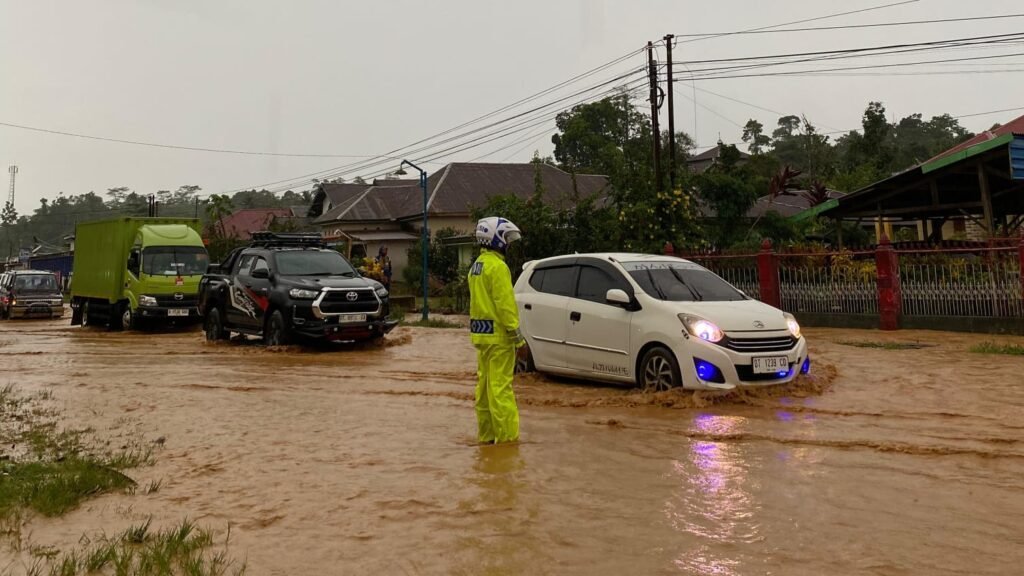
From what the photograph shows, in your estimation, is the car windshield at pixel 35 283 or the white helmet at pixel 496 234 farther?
the car windshield at pixel 35 283

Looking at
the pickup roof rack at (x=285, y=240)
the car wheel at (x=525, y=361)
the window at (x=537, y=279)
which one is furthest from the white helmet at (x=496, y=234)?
the pickup roof rack at (x=285, y=240)

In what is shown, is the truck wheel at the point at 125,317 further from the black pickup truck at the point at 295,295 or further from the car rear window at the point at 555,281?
the car rear window at the point at 555,281

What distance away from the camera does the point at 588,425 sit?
7125mm

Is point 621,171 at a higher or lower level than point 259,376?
higher

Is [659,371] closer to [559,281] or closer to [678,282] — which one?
[678,282]

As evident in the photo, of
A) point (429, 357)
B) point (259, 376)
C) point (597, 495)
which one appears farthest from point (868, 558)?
point (429, 357)

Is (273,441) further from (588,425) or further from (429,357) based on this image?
(429,357)

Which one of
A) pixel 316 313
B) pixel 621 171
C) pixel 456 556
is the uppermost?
pixel 621 171

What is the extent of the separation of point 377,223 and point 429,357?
3076 cm

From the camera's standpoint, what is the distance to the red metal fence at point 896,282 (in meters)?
13.6

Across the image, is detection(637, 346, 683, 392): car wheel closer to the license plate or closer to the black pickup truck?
the license plate

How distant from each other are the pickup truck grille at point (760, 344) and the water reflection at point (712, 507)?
133 centimetres

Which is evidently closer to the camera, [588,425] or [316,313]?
[588,425]

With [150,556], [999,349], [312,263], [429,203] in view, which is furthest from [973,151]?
[429,203]
